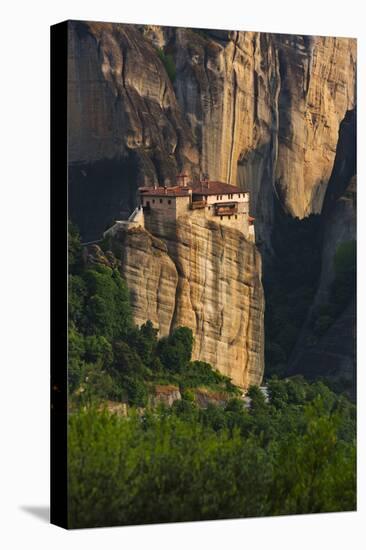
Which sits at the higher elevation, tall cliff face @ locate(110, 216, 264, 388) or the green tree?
tall cliff face @ locate(110, 216, 264, 388)

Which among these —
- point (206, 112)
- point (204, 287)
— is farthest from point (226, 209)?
point (206, 112)

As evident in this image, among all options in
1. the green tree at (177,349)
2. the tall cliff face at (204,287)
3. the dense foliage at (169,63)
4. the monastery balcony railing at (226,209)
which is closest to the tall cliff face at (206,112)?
the dense foliage at (169,63)

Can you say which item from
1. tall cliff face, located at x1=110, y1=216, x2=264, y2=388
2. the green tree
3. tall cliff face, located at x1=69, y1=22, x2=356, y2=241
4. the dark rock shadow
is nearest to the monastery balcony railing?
tall cliff face, located at x1=110, y1=216, x2=264, y2=388

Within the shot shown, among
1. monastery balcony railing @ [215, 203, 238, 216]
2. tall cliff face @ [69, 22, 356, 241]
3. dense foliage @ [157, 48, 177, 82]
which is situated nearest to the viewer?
tall cliff face @ [69, 22, 356, 241]

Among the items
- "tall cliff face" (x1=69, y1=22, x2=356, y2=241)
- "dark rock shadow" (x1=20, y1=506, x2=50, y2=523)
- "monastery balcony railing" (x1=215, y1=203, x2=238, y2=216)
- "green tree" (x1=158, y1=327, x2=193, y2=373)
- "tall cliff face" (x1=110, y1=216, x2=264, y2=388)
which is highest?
"tall cliff face" (x1=69, y1=22, x2=356, y2=241)

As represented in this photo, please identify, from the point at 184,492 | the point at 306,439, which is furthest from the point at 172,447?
A: the point at 306,439

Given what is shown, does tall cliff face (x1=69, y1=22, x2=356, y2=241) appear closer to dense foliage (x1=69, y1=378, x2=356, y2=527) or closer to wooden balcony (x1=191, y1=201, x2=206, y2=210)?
wooden balcony (x1=191, y1=201, x2=206, y2=210)
